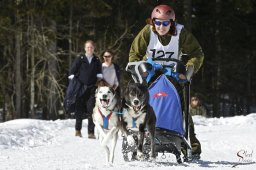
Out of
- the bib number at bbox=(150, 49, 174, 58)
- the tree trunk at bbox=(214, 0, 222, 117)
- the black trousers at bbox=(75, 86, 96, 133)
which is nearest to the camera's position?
the bib number at bbox=(150, 49, 174, 58)

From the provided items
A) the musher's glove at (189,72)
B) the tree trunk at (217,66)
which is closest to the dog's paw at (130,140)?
the musher's glove at (189,72)

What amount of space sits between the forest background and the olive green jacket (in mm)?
12464

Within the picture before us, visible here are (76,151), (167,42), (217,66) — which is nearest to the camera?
(167,42)

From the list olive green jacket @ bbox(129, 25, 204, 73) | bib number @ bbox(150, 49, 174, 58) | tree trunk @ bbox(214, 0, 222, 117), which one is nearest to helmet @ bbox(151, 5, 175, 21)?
olive green jacket @ bbox(129, 25, 204, 73)

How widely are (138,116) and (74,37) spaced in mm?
14983

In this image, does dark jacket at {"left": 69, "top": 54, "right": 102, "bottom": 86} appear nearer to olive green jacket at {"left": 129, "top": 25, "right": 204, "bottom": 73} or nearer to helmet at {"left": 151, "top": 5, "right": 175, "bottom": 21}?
olive green jacket at {"left": 129, "top": 25, "right": 204, "bottom": 73}

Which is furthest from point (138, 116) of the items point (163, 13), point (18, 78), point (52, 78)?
point (18, 78)

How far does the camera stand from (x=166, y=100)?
6238 millimetres

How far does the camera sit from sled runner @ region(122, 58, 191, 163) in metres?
6.23

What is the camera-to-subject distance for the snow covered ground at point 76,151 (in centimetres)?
639

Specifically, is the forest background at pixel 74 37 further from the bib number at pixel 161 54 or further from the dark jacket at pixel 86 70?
the bib number at pixel 161 54

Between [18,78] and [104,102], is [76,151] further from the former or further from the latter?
[18,78]

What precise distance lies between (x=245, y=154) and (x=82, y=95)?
345 centimetres

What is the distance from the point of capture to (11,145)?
9.32m
